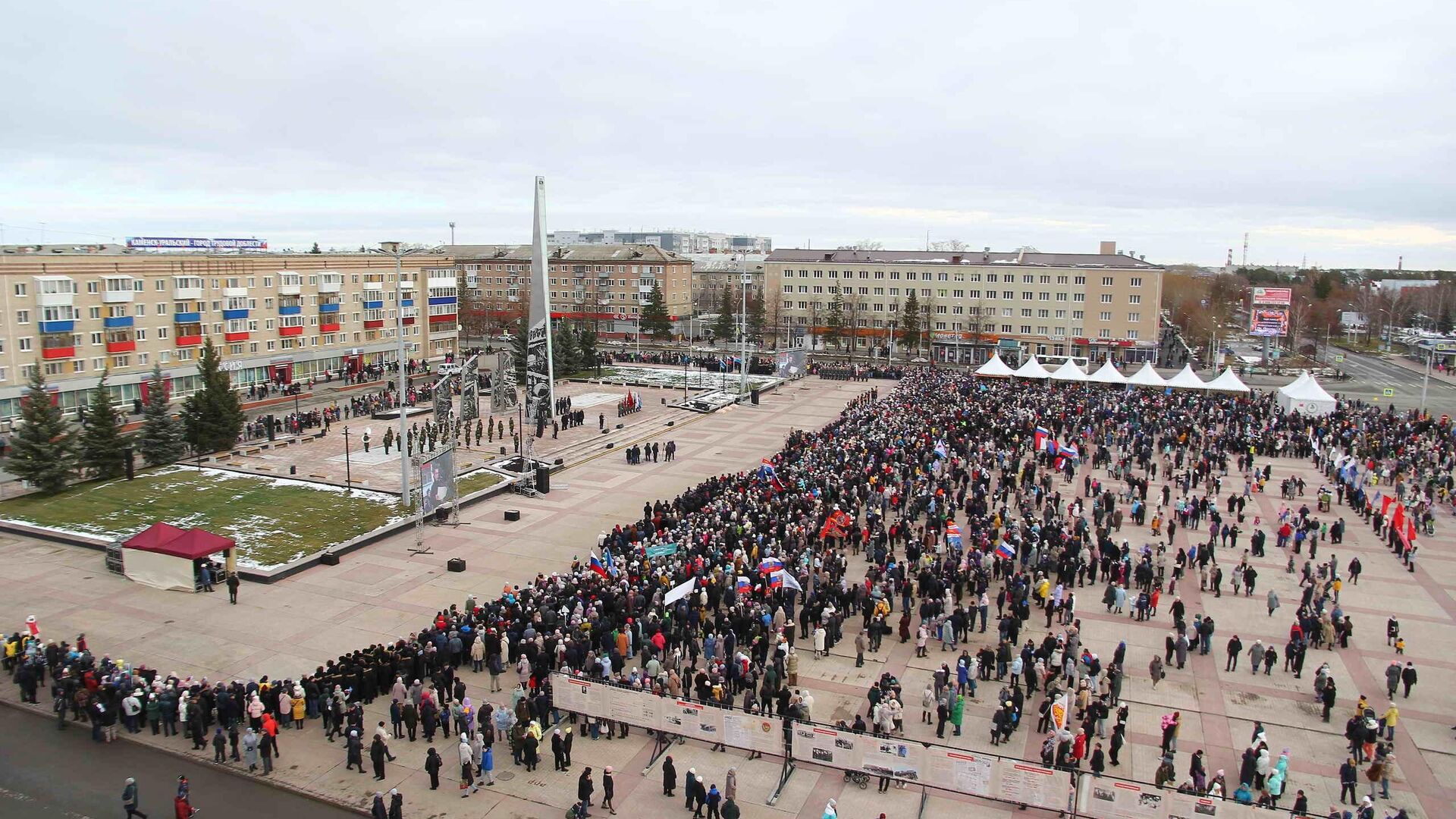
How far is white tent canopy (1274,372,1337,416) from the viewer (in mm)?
47000

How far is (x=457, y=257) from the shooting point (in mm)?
114250

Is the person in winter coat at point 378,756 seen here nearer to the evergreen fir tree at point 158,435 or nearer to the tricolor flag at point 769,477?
the tricolor flag at point 769,477

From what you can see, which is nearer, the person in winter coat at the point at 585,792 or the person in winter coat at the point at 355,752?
the person in winter coat at the point at 585,792

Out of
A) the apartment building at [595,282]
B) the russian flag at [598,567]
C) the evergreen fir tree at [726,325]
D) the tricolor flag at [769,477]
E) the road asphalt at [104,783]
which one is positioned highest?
the apartment building at [595,282]

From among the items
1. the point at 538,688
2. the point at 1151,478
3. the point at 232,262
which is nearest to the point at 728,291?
the point at 232,262

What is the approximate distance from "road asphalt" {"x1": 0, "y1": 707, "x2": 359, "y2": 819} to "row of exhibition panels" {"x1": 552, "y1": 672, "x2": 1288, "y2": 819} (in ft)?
15.3

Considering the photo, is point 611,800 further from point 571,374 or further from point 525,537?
point 571,374

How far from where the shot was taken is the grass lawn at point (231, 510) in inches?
1141

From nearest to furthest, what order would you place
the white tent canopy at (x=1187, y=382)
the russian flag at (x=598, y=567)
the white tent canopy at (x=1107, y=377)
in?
the russian flag at (x=598, y=567) → the white tent canopy at (x=1187, y=382) → the white tent canopy at (x=1107, y=377)

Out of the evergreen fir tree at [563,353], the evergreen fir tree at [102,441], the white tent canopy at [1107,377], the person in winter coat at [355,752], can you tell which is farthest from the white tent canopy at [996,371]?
the person in winter coat at [355,752]

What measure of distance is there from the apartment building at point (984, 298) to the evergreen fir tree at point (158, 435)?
211ft

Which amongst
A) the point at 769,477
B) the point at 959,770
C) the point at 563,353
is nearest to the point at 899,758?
the point at 959,770

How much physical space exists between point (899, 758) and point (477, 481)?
25279 millimetres

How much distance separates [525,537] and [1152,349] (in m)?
68.6
